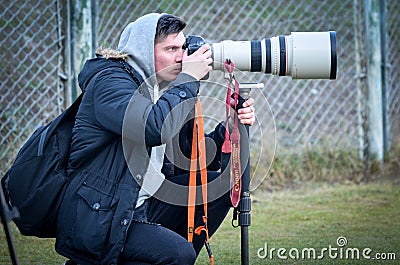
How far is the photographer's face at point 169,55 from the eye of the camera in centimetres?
307

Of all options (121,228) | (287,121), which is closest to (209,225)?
(121,228)

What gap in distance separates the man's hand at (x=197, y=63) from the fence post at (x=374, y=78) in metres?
3.23

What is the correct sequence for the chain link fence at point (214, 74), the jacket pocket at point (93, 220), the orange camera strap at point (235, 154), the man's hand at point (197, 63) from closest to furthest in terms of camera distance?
the jacket pocket at point (93, 220) < the man's hand at point (197, 63) < the orange camera strap at point (235, 154) < the chain link fence at point (214, 74)

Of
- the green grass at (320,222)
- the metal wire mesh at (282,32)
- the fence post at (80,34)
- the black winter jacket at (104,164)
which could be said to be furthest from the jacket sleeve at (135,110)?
the metal wire mesh at (282,32)

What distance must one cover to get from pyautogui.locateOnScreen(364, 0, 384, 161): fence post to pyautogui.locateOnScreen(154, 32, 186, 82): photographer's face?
126 inches

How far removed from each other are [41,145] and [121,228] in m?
0.45

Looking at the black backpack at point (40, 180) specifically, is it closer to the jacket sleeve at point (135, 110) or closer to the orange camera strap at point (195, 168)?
the jacket sleeve at point (135, 110)

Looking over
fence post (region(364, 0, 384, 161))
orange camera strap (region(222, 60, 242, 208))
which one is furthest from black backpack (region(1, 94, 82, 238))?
fence post (region(364, 0, 384, 161))

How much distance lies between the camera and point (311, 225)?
4.65m

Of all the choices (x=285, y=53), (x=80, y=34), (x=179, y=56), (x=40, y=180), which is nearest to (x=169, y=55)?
(x=179, y=56)

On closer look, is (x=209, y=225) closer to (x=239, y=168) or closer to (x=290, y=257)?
(x=239, y=168)

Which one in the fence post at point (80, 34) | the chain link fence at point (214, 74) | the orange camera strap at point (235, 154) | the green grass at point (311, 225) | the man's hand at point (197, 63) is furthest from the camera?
the chain link fence at point (214, 74)

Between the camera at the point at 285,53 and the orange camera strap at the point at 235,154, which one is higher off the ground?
the camera at the point at 285,53

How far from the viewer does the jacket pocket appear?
2799 millimetres
